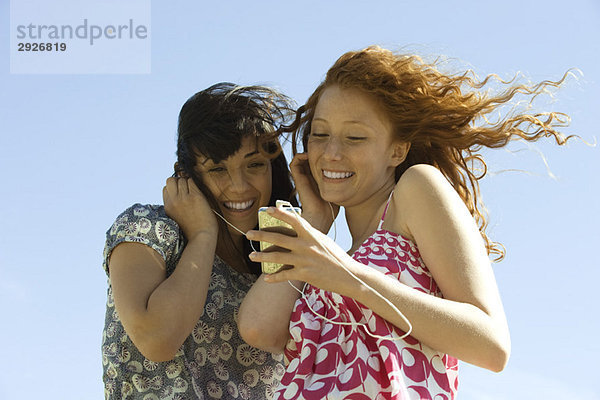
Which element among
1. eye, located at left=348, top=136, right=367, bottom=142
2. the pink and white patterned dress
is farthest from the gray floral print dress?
eye, located at left=348, top=136, right=367, bottom=142

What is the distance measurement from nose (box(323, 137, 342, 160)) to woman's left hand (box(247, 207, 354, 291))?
3.22 ft

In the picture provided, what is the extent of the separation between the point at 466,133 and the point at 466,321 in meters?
1.43

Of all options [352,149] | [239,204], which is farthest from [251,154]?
[352,149]

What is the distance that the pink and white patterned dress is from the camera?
375 cm

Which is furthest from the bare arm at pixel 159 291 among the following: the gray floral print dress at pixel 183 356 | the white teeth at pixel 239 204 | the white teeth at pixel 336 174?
the white teeth at pixel 336 174

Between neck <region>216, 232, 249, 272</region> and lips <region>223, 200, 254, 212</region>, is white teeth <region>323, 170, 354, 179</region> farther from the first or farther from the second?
neck <region>216, 232, 249, 272</region>

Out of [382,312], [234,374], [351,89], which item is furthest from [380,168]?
[234,374]

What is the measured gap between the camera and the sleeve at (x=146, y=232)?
475cm

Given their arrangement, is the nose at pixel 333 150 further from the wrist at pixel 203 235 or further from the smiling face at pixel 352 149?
the wrist at pixel 203 235

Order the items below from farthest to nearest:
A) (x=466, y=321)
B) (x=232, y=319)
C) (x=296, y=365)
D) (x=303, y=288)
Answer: (x=232, y=319)
(x=303, y=288)
(x=296, y=365)
(x=466, y=321)

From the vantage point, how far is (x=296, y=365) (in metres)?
4.05

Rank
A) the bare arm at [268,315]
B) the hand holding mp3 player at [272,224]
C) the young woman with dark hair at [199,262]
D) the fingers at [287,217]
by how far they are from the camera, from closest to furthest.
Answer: the fingers at [287,217] → the hand holding mp3 player at [272,224] → the bare arm at [268,315] → the young woman with dark hair at [199,262]

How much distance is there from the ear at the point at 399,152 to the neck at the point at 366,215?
0.13 meters

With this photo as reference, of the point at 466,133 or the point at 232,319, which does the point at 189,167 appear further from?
the point at 466,133
